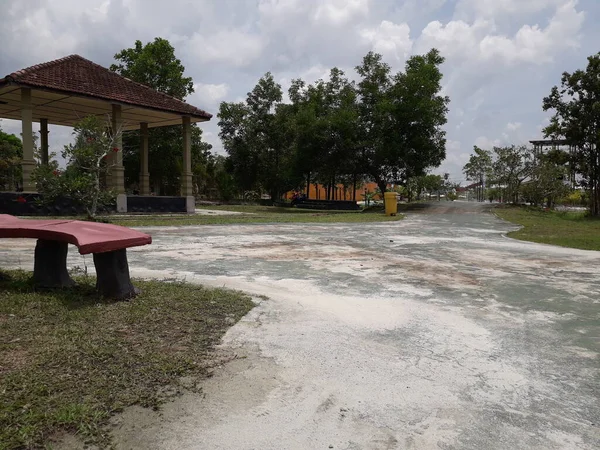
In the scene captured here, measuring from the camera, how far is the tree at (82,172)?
14562 mm

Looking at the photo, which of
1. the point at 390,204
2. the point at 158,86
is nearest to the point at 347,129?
the point at 390,204

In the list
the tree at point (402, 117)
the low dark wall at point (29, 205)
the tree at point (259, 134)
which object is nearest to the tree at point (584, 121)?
the tree at point (402, 117)

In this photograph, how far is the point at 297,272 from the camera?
6.81 m

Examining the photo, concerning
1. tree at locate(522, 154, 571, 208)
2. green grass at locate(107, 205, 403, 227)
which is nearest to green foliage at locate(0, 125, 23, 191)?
green grass at locate(107, 205, 403, 227)

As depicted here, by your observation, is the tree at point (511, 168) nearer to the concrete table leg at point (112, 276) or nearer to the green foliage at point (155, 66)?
the green foliage at point (155, 66)

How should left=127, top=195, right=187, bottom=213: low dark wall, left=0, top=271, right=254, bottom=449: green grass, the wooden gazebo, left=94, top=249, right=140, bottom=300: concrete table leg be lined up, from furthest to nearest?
left=127, top=195, right=187, bottom=213: low dark wall
the wooden gazebo
left=94, top=249, right=140, bottom=300: concrete table leg
left=0, top=271, right=254, bottom=449: green grass

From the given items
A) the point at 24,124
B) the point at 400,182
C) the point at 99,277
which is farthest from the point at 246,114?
the point at 99,277

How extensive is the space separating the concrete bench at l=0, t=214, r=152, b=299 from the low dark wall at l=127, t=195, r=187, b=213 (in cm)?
1610

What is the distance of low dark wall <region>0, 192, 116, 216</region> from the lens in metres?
16.8

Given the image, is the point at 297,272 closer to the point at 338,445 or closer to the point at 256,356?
the point at 256,356

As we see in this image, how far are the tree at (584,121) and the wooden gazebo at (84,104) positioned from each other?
18892 mm

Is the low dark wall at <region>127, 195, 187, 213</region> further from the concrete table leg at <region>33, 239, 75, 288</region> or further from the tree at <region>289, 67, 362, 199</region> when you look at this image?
the concrete table leg at <region>33, 239, 75, 288</region>

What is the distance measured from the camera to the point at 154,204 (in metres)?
21.7

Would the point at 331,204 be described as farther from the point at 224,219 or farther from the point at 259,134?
the point at 224,219
